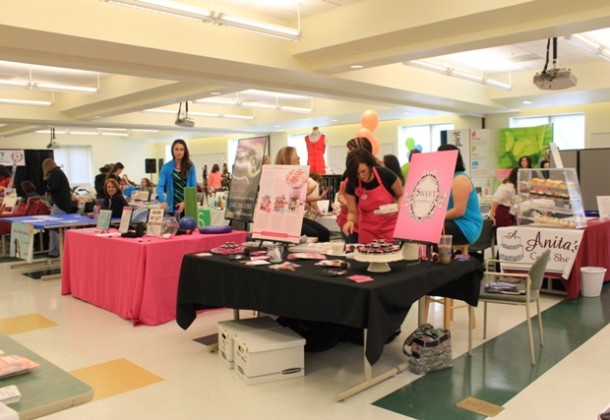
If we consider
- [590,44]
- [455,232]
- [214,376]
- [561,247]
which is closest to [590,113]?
[590,44]

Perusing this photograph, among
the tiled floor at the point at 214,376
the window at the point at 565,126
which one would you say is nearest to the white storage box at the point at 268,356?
the tiled floor at the point at 214,376

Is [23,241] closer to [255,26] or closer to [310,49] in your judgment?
[255,26]

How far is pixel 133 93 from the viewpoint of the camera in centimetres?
897

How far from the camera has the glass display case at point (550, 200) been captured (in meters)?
5.58

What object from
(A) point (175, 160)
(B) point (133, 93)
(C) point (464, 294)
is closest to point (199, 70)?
(A) point (175, 160)

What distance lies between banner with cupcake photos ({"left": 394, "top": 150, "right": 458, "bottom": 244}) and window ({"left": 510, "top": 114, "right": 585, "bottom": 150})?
957 centimetres

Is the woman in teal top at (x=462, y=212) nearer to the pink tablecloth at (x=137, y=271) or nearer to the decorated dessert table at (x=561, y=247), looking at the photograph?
the decorated dessert table at (x=561, y=247)

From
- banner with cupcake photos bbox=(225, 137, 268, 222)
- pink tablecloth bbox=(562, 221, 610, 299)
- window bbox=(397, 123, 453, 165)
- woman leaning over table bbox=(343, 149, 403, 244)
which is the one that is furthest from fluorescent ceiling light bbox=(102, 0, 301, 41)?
window bbox=(397, 123, 453, 165)

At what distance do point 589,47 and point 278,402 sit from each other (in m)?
5.91

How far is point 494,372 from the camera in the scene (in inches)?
136

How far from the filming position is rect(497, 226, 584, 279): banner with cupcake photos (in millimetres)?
5242

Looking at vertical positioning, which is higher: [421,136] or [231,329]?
[421,136]

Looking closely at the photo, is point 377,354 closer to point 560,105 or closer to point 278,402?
point 278,402

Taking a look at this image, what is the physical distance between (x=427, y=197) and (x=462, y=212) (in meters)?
0.90
